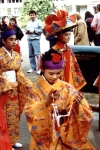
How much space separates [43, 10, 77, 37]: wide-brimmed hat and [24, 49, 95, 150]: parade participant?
1.48 m

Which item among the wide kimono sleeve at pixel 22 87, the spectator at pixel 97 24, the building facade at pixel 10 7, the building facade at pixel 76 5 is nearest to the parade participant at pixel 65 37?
the wide kimono sleeve at pixel 22 87

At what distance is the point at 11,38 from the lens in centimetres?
486

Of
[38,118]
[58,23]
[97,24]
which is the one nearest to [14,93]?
[58,23]

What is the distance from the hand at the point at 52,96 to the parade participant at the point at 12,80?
1.37 metres

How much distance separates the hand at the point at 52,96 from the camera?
3.32m

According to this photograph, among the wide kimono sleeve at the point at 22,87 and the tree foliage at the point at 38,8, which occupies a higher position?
the wide kimono sleeve at the point at 22,87

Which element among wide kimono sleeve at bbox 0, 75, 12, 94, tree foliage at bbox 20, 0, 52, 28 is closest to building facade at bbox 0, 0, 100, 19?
tree foliage at bbox 20, 0, 52, 28

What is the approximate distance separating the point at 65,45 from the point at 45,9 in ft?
95.9

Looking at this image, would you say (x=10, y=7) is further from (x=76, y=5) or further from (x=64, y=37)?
(x=64, y=37)

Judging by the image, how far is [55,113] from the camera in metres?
3.47

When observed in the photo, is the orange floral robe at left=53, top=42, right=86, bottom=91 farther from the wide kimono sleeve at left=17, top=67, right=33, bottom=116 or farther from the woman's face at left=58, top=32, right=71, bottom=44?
the wide kimono sleeve at left=17, top=67, right=33, bottom=116

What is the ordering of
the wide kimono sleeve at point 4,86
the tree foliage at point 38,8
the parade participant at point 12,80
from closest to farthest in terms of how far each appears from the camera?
the wide kimono sleeve at point 4,86 → the parade participant at point 12,80 → the tree foliage at point 38,8

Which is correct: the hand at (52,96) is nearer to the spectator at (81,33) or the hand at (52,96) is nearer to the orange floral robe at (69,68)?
the orange floral robe at (69,68)

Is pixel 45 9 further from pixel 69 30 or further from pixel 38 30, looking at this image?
pixel 69 30
